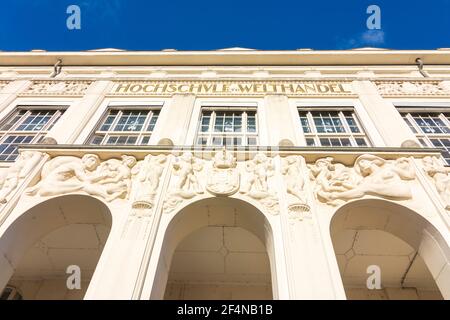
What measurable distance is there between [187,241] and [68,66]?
12195 mm

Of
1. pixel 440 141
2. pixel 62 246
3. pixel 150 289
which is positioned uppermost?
pixel 440 141

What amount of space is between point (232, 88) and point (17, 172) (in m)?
7.90

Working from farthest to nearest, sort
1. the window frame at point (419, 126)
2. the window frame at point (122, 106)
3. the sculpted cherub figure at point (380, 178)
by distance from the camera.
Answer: the window frame at point (122, 106)
the window frame at point (419, 126)
the sculpted cherub figure at point (380, 178)

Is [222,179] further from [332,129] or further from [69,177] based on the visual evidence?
[332,129]

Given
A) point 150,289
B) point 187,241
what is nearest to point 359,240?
point 187,241

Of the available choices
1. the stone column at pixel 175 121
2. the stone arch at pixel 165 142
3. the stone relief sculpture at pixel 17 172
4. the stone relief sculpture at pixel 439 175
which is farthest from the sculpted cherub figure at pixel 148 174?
the stone relief sculpture at pixel 439 175

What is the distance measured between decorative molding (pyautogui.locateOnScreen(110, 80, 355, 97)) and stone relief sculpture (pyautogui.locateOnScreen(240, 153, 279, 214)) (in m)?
4.46

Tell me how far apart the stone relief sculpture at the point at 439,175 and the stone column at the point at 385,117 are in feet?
2.41

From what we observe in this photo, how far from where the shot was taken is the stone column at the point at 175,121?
8801 mm

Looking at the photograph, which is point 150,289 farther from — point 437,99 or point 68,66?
point 68,66

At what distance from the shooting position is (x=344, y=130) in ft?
32.2

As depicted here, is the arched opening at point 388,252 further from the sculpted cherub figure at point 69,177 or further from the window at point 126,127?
the window at point 126,127

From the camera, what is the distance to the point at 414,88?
11.7 metres

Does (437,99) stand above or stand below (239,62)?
below
